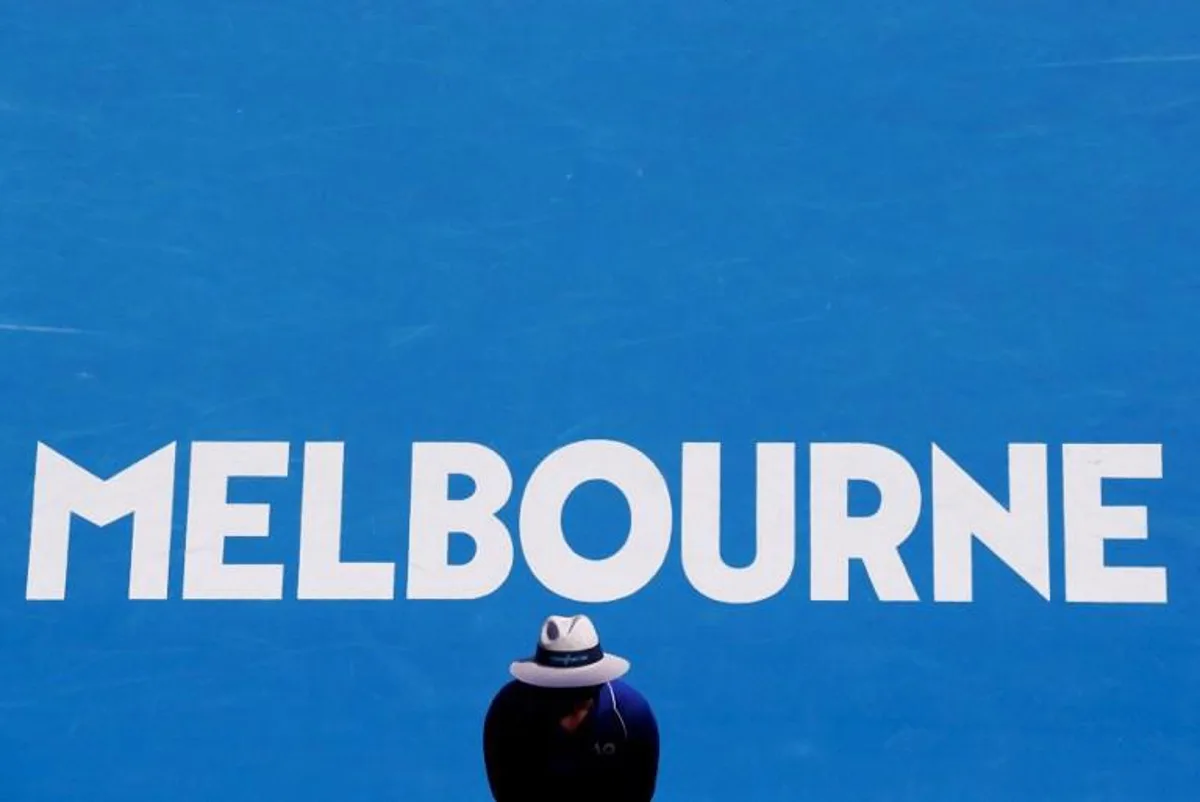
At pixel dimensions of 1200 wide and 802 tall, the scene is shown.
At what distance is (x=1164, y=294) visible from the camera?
6965 millimetres

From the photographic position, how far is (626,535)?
6.88 meters

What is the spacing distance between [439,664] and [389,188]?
2084 millimetres

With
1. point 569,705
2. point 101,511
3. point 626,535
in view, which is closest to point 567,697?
point 569,705

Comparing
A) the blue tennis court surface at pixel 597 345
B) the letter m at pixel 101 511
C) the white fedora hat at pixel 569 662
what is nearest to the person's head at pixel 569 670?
the white fedora hat at pixel 569 662

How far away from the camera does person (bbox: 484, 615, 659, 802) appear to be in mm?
4695

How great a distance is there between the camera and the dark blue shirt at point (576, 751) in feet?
15.4

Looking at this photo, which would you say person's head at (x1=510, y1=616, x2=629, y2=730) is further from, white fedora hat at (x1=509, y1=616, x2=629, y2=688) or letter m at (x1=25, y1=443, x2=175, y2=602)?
letter m at (x1=25, y1=443, x2=175, y2=602)

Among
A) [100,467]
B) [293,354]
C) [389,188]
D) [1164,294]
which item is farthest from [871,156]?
[100,467]

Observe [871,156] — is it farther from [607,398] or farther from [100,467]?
[100,467]

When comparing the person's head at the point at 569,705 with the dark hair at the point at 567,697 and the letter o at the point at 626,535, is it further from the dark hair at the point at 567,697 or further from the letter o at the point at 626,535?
the letter o at the point at 626,535

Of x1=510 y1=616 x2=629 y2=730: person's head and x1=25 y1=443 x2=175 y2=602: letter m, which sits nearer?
x1=510 y1=616 x2=629 y2=730: person's head

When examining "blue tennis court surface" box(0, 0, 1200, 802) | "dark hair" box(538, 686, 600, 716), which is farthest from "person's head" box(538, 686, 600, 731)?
"blue tennis court surface" box(0, 0, 1200, 802)

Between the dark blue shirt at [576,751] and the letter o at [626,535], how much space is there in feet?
6.57

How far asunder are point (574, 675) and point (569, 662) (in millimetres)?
43
